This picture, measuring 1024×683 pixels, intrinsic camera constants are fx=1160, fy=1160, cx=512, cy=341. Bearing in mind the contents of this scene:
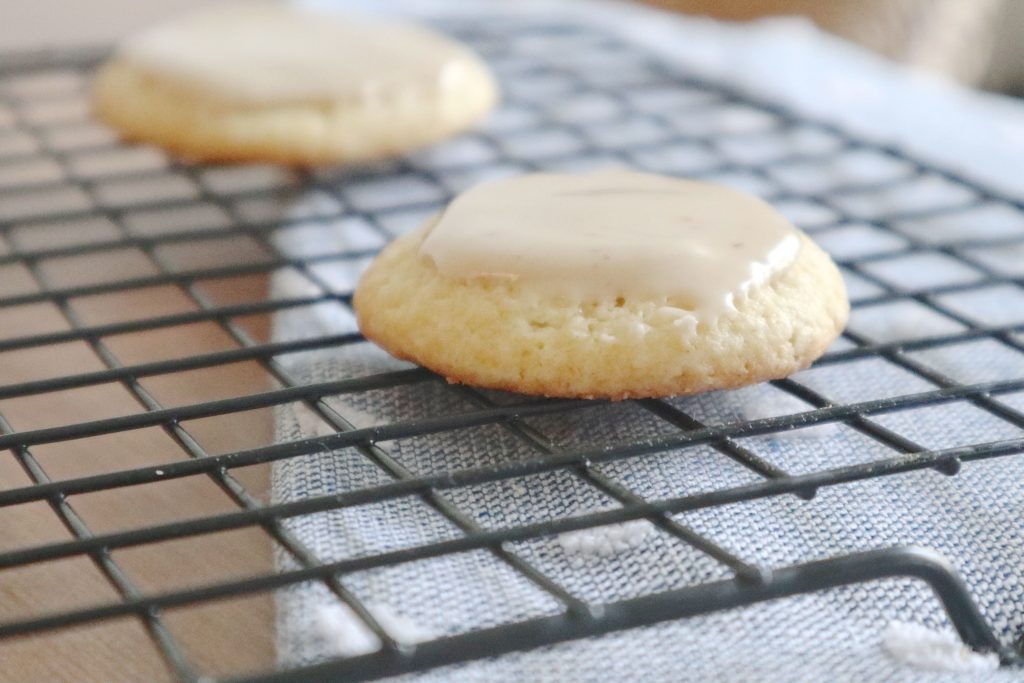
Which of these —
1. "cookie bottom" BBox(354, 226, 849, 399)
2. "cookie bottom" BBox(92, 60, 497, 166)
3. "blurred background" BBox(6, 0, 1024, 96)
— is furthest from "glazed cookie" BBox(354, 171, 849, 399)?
"blurred background" BBox(6, 0, 1024, 96)

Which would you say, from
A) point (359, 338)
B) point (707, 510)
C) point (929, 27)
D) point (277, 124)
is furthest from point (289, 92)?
point (929, 27)

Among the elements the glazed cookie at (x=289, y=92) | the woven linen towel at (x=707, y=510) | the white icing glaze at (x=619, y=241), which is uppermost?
the white icing glaze at (x=619, y=241)

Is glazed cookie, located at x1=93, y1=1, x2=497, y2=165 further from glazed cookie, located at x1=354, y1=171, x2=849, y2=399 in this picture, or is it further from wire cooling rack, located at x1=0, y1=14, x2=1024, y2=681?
glazed cookie, located at x1=354, y1=171, x2=849, y2=399

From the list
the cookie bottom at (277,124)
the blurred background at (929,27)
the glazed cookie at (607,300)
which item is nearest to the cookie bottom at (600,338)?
the glazed cookie at (607,300)

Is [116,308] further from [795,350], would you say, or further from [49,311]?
[795,350]

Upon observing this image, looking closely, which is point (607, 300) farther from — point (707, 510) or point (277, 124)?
point (277, 124)

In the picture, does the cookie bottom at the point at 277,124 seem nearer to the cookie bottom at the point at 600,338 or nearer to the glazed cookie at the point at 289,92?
the glazed cookie at the point at 289,92
